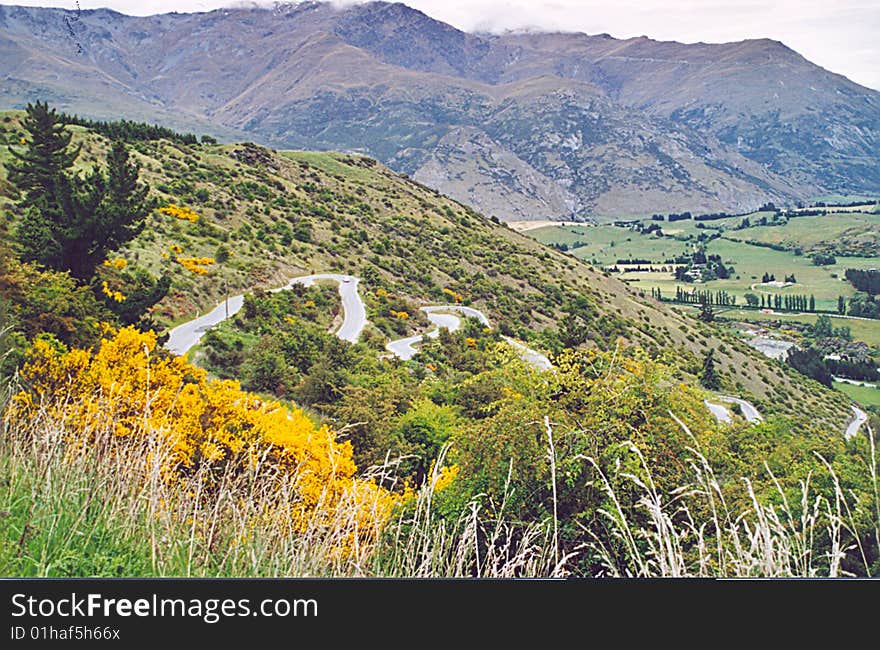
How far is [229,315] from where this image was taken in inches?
560

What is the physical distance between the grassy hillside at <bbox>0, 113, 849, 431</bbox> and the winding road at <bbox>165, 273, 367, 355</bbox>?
362mm

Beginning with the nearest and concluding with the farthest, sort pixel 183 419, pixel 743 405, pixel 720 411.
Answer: pixel 183 419 → pixel 720 411 → pixel 743 405

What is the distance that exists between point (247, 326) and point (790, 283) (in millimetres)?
10215

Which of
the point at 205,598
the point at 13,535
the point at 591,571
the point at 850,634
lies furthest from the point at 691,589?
the point at 13,535

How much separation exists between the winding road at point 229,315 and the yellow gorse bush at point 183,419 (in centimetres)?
550

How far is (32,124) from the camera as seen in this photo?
6492 mm

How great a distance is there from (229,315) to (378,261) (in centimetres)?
1228

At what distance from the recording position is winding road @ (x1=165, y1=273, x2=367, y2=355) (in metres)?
11.4

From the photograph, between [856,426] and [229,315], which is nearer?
[856,426]

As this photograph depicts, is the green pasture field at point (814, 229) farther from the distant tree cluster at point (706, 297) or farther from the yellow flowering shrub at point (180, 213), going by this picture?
the yellow flowering shrub at point (180, 213)

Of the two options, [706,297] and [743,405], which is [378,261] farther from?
[743,405]

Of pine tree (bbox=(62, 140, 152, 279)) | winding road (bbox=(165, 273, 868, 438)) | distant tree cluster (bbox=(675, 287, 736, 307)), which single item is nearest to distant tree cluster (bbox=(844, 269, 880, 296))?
winding road (bbox=(165, 273, 868, 438))

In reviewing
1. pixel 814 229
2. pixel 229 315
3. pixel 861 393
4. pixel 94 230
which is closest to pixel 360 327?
pixel 229 315

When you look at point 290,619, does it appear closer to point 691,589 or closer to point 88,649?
point 88,649
